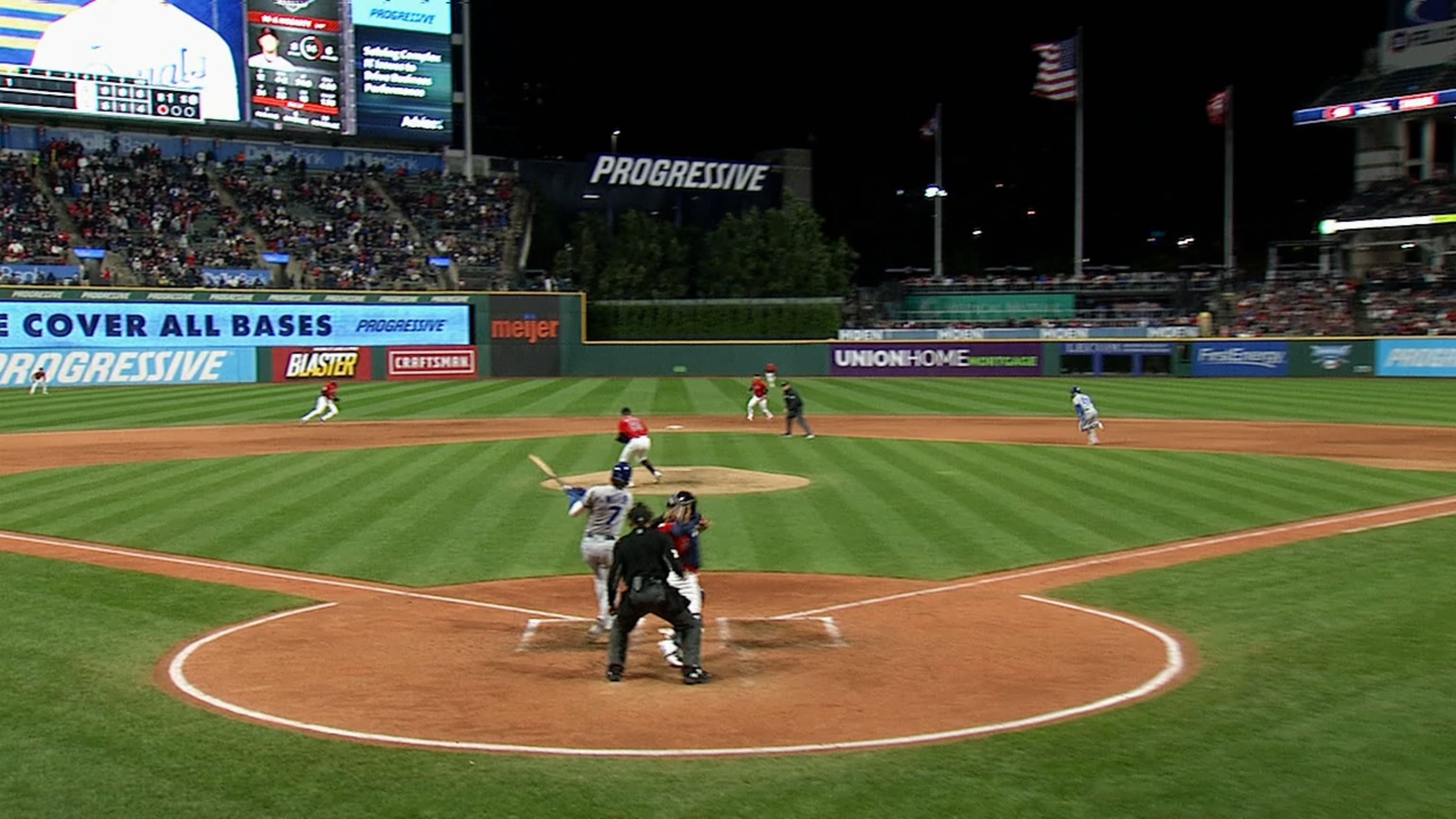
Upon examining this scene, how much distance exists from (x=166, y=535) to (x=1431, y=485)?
70.3 feet

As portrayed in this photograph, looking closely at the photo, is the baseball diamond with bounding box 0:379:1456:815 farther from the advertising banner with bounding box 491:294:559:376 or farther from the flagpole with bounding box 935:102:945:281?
the flagpole with bounding box 935:102:945:281

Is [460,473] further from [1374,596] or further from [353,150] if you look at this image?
[353,150]

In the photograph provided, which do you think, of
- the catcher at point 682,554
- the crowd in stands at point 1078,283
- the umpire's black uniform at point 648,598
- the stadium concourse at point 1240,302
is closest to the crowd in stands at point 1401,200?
the stadium concourse at point 1240,302

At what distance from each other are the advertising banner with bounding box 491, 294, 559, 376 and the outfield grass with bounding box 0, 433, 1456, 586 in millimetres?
29636

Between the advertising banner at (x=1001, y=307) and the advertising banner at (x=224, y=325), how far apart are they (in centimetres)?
2742

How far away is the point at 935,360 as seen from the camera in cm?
5825

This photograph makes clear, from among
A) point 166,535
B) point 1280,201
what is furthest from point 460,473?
point 1280,201

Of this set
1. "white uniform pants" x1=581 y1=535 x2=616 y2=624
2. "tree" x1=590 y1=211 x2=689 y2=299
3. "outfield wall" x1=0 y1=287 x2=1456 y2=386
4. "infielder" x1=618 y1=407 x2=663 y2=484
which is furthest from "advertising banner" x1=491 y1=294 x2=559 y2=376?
"white uniform pants" x1=581 y1=535 x2=616 y2=624

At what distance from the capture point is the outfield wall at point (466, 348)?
49.4 meters

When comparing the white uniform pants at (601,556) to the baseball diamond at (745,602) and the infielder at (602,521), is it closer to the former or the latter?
the infielder at (602,521)

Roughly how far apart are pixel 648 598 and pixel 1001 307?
60535mm

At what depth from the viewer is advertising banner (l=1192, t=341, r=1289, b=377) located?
179ft

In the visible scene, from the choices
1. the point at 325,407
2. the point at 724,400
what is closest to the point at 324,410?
the point at 325,407

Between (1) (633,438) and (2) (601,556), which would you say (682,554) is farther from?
(1) (633,438)
